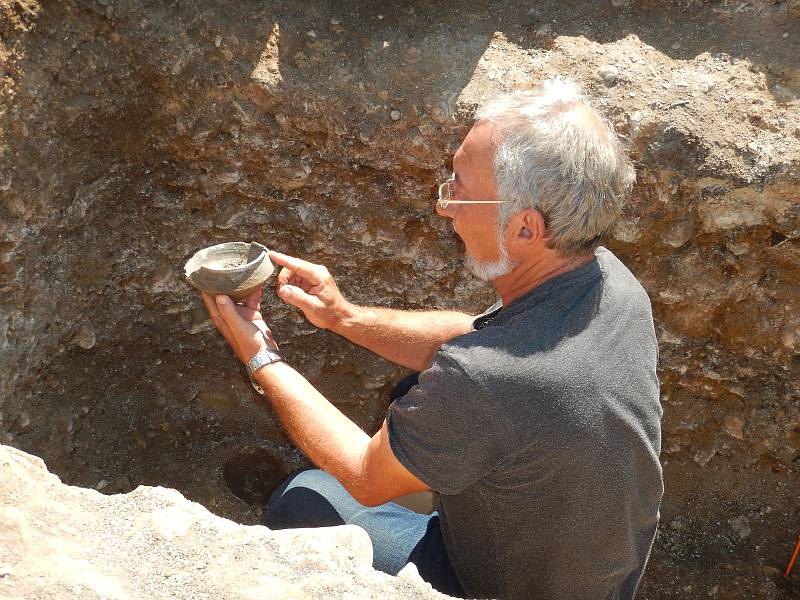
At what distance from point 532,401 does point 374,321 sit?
3.45ft

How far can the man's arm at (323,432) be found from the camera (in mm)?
2170

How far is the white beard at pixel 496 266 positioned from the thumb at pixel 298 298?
2.02 ft

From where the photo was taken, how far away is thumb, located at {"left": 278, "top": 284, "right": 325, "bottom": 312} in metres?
2.67

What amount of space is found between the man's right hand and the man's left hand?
0.14 m

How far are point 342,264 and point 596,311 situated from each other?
1599 millimetres

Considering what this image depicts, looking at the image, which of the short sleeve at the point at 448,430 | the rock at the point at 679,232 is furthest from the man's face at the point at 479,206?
the rock at the point at 679,232

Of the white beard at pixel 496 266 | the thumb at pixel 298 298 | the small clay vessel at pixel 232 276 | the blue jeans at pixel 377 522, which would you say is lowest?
the blue jeans at pixel 377 522

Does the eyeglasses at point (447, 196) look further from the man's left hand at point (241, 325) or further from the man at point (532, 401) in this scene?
the man's left hand at point (241, 325)

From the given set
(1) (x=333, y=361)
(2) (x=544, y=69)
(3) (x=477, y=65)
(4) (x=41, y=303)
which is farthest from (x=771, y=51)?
(4) (x=41, y=303)

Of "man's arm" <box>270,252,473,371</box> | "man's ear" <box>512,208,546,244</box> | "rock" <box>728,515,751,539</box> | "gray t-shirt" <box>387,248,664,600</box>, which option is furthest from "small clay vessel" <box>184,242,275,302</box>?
"rock" <box>728,515,751,539</box>

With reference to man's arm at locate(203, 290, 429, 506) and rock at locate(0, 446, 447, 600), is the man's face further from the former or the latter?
rock at locate(0, 446, 447, 600)

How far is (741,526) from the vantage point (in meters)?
3.76

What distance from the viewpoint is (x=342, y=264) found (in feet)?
11.4

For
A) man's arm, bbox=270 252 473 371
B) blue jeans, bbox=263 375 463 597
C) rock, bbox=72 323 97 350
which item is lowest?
blue jeans, bbox=263 375 463 597
